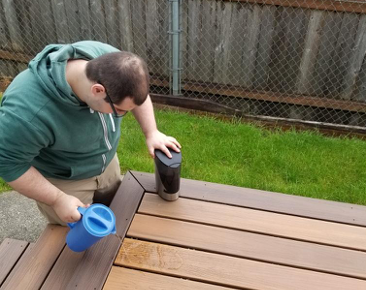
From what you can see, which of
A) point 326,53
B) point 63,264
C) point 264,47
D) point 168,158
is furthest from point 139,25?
point 63,264

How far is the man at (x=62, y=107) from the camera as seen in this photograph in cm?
135

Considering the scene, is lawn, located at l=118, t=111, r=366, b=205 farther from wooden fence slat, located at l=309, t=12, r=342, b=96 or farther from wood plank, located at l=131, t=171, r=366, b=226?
wood plank, located at l=131, t=171, r=366, b=226

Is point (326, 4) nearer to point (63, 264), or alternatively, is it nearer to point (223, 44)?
point (223, 44)

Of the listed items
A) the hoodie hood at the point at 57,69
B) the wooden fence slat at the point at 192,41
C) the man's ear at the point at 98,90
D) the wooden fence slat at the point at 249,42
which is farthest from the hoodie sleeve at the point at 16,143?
the wooden fence slat at the point at 249,42

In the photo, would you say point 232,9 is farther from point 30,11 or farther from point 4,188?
point 4,188

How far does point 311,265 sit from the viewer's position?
5.25ft

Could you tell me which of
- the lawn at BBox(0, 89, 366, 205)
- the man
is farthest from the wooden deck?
the lawn at BBox(0, 89, 366, 205)

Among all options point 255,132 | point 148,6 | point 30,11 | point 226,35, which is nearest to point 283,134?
point 255,132

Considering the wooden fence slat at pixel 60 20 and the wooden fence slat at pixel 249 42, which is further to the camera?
the wooden fence slat at pixel 60 20

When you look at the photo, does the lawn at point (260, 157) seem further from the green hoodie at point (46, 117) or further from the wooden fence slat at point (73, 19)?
the green hoodie at point (46, 117)

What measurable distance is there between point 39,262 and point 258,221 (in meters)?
1.04

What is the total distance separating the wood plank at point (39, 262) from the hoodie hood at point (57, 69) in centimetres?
69

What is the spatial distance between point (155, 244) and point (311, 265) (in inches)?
27.5

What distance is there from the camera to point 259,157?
3.33 m
